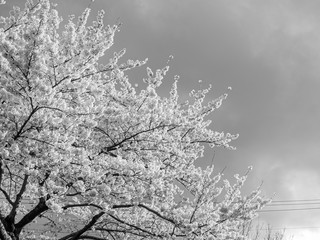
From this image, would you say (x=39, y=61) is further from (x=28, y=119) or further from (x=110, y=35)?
(x=110, y=35)

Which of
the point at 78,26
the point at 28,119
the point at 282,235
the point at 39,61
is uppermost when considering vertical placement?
the point at 282,235

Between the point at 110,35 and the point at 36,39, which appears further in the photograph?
the point at 110,35

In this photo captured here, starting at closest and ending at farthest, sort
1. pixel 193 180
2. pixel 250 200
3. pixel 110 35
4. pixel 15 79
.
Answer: pixel 15 79, pixel 110 35, pixel 250 200, pixel 193 180

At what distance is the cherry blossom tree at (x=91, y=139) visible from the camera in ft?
22.3

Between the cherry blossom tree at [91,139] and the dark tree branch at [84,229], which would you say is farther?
the dark tree branch at [84,229]

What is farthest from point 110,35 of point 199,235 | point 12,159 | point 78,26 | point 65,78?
point 199,235

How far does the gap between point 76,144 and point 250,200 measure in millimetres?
3918

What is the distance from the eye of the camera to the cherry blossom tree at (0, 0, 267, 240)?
6.80m

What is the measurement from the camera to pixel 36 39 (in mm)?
6082

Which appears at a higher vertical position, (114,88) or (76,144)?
(114,88)

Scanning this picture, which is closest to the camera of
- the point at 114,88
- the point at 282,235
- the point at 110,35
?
the point at 110,35

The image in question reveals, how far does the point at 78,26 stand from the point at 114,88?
6.33 ft

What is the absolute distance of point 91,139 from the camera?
919 centimetres

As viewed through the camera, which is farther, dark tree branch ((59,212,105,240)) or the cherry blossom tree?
dark tree branch ((59,212,105,240))
